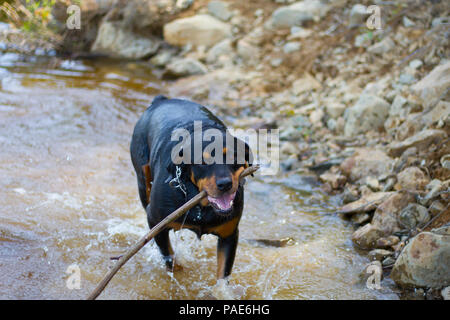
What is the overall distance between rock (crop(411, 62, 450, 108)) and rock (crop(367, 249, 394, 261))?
7.77 feet

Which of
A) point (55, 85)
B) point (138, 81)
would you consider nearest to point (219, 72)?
point (138, 81)

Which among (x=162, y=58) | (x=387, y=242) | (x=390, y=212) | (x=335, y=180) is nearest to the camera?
(x=387, y=242)

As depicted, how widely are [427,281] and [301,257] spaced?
1.18m

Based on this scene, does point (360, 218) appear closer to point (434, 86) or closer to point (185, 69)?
point (434, 86)

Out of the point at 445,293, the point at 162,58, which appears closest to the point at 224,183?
the point at 445,293

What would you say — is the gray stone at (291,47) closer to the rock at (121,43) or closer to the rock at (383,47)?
the rock at (383,47)

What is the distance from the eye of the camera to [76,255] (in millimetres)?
4418

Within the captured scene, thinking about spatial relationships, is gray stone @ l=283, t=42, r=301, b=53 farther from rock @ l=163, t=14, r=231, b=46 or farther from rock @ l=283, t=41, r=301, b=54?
rock @ l=163, t=14, r=231, b=46

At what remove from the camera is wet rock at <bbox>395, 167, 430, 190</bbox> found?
16.2ft

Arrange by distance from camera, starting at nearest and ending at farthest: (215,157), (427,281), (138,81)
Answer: (215,157)
(427,281)
(138,81)

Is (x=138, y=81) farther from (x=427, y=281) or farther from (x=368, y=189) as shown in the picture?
(x=427, y=281)

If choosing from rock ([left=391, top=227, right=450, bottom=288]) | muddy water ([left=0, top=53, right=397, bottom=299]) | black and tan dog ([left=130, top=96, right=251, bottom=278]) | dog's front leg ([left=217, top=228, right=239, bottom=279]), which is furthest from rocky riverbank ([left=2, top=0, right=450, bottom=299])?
black and tan dog ([left=130, top=96, right=251, bottom=278])

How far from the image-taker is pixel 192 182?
3400 millimetres

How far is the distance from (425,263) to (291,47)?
23.1ft
